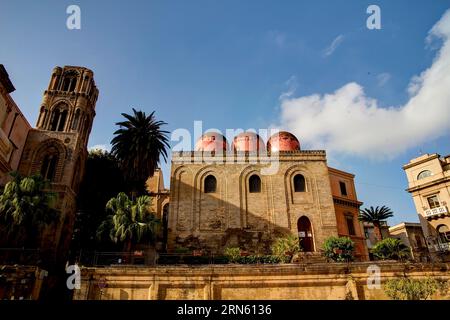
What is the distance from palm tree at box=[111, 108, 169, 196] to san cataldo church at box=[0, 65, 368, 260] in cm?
259

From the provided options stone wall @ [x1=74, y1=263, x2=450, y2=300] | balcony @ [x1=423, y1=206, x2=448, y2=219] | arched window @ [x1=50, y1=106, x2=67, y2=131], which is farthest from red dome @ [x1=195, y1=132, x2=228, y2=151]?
balcony @ [x1=423, y1=206, x2=448, y2=219]

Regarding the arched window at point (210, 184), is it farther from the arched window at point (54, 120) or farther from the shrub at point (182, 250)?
the arched window at point (54, 120)

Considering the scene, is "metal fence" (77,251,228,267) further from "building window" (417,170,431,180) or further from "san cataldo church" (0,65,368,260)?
"building window" (417,170,431,180)

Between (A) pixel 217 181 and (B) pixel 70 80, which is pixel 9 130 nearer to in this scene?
(B) pixel 70 80

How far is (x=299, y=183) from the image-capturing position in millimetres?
27594

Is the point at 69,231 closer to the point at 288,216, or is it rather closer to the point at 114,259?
the point at 114,259

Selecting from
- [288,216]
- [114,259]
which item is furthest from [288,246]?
[114,259]

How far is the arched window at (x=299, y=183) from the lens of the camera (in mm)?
27344

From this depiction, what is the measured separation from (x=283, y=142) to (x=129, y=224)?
1656 centimetres

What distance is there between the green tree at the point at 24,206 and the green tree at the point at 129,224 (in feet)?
11.0

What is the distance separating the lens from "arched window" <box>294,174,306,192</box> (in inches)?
1077

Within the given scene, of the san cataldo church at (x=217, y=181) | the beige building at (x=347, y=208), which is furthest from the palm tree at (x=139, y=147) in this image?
the beige building at (x=347, y=208)
